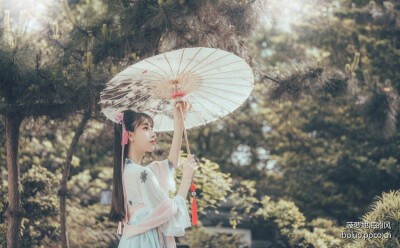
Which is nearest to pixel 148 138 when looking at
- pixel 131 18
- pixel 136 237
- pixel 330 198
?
pixel 136 237

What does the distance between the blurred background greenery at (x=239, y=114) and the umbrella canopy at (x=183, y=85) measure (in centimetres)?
103

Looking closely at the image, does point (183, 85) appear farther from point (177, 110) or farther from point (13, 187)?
point (13, 187)

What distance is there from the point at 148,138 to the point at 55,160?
196 inches

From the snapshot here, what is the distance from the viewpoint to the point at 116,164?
2.61m

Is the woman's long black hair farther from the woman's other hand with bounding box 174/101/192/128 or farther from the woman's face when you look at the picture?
the woman's other hand with bounding box 174/101/192/128

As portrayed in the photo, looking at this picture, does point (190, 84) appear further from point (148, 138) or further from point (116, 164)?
point (116, 164)

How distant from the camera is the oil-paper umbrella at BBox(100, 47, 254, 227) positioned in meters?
2.48

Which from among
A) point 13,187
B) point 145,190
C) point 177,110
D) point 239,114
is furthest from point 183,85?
point 239,114

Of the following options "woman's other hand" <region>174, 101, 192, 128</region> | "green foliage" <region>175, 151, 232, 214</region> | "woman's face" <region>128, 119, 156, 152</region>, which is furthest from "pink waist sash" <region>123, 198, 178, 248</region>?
"green foliage" <region>175, 151, 232, 214</region>

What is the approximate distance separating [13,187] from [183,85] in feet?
8.86

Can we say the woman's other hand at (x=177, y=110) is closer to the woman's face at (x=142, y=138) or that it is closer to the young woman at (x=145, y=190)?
the young woman at (x=145, y=190)

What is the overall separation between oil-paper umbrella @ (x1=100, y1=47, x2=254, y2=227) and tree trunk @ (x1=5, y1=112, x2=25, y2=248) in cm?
211

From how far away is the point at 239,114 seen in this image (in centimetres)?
1259

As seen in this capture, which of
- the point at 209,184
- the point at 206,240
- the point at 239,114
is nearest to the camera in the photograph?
the point at 209,184
